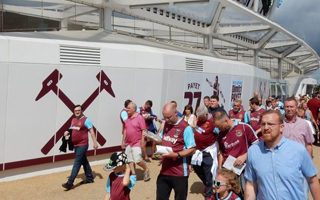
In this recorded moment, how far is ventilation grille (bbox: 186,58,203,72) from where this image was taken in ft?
34.8

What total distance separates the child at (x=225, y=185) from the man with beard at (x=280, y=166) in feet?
1.56

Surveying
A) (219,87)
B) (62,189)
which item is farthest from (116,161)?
(219,87)

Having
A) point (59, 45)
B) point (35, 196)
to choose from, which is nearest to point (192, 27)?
point (59, 45)

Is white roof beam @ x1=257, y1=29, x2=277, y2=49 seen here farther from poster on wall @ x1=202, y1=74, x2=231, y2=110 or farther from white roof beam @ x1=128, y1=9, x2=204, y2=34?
poster on wall @ x1=202, y1=74, x2=231, y2=110

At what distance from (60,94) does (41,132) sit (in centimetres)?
102

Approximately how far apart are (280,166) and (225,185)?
0.73 metres

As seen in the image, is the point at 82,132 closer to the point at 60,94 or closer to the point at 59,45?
the point at 60,94

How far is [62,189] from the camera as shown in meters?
6.20

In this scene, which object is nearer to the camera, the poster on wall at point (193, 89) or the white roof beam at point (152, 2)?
the poster on wall at point (193, 89)

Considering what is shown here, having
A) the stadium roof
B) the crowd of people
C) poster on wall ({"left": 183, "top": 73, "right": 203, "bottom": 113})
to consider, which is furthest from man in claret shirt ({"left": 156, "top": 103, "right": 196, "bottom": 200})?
the stadium roof

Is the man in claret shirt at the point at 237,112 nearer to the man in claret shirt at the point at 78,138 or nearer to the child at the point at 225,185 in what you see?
the man in claret shirt at the point at 78,138

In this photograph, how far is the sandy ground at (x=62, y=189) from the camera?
5.80 metres

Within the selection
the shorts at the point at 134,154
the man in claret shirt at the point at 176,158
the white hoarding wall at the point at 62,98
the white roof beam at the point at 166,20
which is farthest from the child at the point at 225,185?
the white roof beam at the point at 166,20

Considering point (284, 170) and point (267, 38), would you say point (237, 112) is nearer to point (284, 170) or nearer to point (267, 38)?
point (284, 170)
